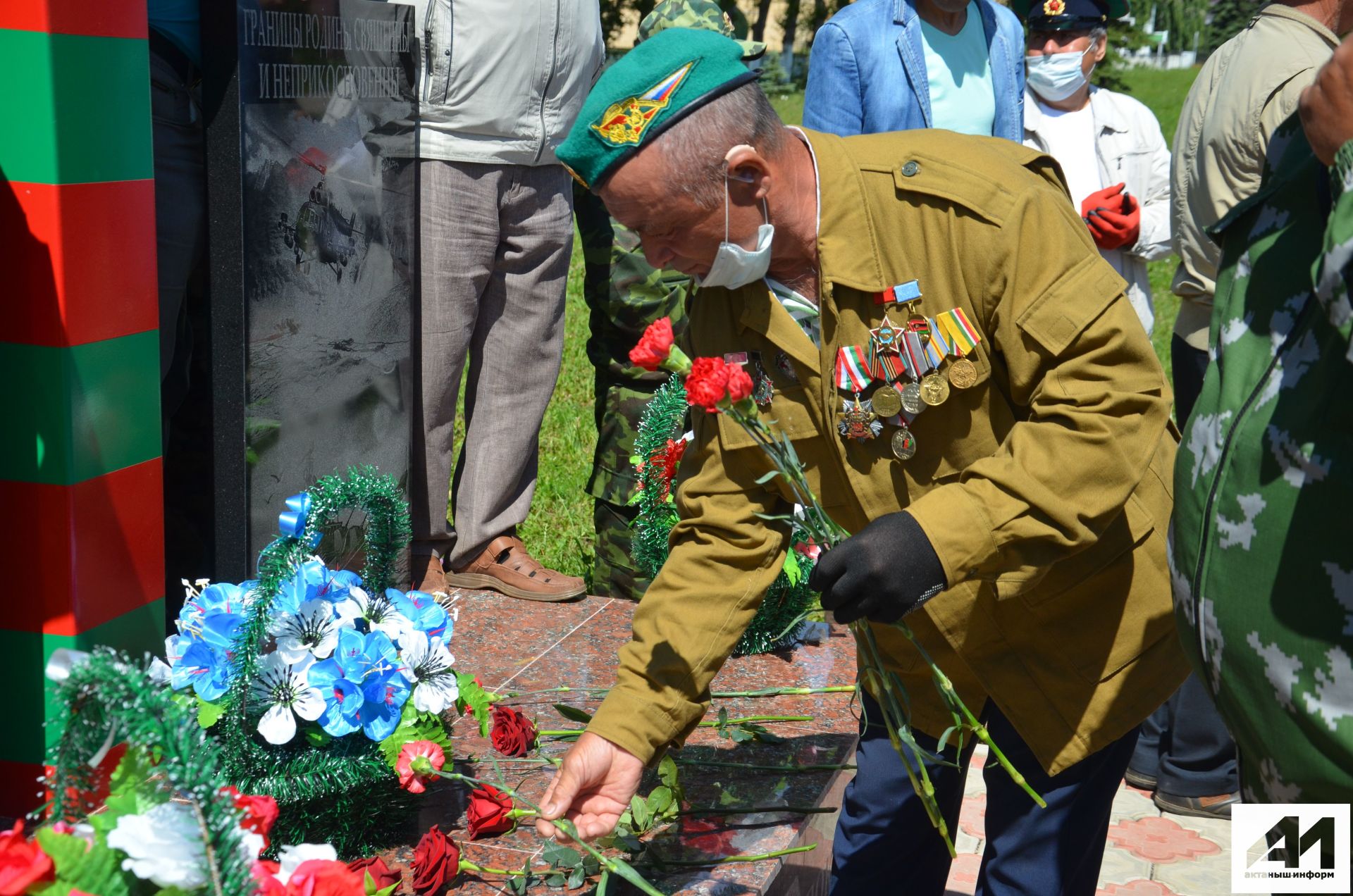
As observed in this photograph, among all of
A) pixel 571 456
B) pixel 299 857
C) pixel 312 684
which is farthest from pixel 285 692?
pixel 571 456

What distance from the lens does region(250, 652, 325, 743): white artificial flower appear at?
7.23 ft

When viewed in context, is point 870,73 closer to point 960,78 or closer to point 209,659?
point 960,78

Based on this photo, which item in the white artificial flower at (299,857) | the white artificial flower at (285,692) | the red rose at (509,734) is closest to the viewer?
the white artificial flower at (299,857)

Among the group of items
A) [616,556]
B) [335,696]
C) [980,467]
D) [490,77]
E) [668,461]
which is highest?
[490,77]

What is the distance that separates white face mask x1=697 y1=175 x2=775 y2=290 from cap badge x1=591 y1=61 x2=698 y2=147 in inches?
5.5

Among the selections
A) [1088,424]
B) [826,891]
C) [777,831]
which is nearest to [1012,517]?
[1088,424]

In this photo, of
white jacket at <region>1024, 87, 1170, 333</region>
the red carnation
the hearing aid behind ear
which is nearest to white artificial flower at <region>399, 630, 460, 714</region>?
the hearing aid behind ear

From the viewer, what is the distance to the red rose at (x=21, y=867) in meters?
1.27

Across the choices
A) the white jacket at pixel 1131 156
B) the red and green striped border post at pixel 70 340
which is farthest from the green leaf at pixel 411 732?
the white jacket at pixel 1131 156

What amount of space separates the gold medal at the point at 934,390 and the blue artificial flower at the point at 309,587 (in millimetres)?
1074

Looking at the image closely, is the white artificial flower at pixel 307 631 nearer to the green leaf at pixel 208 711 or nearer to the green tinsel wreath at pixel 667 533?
the green leaf at pixel 208 711

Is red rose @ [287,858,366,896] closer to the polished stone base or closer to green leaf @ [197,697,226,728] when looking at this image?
green leaf @ [197,697,226,728]

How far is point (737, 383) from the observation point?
177 centimetres

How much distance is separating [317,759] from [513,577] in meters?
1.66
